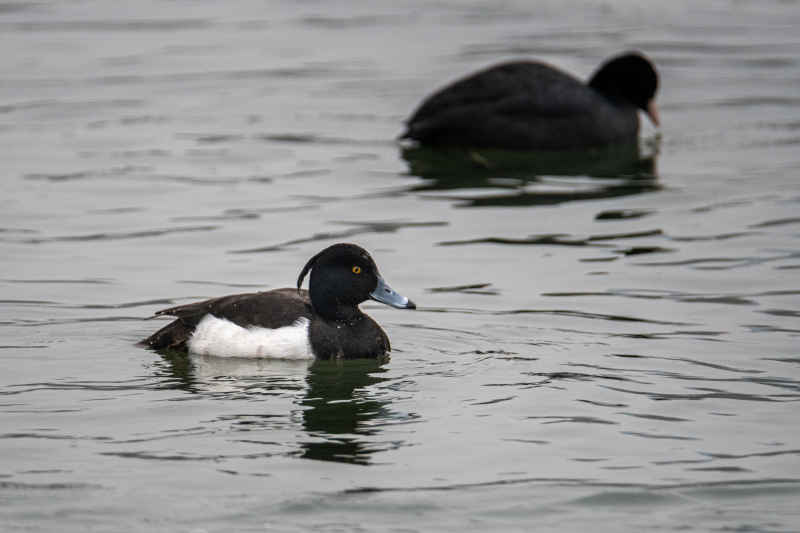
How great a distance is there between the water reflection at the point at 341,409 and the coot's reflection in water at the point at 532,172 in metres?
5.15

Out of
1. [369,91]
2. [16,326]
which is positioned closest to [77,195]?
[16,326]

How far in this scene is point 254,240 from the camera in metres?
14.2

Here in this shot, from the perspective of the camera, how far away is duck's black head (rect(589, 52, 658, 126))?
1802 centimetres

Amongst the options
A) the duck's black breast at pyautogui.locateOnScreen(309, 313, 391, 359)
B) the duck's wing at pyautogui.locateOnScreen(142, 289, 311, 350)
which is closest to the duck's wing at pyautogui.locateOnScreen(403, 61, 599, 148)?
the duck's wing at pyautogui.locateOnScreen(142, 289, 311, 350)

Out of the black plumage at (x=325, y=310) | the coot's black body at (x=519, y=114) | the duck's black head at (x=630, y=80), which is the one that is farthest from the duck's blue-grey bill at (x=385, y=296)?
the duck's black head at (x=630, y=80)

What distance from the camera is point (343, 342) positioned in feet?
35.6

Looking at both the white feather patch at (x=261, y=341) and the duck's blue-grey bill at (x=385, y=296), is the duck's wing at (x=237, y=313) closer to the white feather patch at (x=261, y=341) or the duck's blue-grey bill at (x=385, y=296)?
the white feather patch at (x=261, y=341)

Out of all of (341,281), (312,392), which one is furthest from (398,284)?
(312,392)

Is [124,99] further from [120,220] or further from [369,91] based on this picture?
[120,220]

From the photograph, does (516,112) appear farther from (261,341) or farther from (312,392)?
(312,392)

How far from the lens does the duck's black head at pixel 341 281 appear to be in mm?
10938

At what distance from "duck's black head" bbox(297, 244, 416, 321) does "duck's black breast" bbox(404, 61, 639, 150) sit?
674 cm

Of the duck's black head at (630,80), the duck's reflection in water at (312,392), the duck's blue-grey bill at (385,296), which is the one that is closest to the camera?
the duck's reflection in water at (312,392)

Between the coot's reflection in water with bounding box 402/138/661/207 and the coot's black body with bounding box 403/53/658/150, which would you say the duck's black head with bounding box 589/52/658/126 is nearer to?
the coot's black body with bounding box 403/53/658/150
